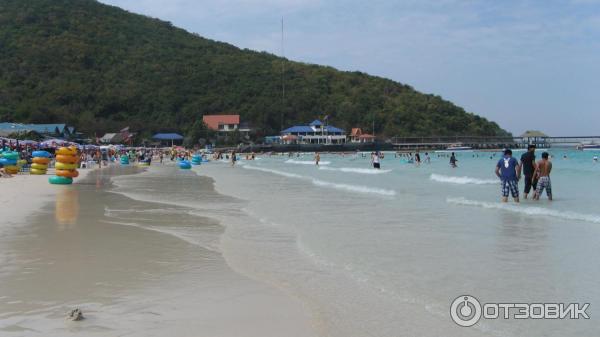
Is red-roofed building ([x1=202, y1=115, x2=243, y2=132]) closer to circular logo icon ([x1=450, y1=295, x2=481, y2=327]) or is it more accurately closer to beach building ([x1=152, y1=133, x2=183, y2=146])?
beach building ([x1=152, y1=133, x2=183, y2=146])

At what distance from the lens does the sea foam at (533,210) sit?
11031mm

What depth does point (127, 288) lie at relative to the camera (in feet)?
18.7

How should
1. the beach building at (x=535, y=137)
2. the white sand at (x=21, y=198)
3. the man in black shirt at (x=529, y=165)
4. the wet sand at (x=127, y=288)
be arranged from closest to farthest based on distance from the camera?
the wet sand at (x=127, y=288), the white sand at (x=21, y=198), the man in black shirt at (x=529, y=165), the beach building at (x=535, y=137)

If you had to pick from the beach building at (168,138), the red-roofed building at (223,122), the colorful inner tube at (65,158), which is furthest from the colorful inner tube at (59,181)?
the red-roofed building at (223,122)

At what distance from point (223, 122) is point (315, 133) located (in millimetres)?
17904

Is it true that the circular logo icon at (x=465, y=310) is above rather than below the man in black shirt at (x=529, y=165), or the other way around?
below

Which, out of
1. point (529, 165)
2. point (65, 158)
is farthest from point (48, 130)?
point (529, 165)

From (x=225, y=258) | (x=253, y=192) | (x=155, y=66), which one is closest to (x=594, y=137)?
(x=155, y=66)

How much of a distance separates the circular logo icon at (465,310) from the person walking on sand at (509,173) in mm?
8735

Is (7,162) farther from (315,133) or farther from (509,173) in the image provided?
(315,133)

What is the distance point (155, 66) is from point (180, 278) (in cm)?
11120

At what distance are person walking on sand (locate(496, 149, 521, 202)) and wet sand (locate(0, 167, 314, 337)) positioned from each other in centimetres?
716

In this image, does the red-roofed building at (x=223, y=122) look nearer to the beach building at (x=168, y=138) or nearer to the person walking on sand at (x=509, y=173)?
the beach building at (x=168, y=138)

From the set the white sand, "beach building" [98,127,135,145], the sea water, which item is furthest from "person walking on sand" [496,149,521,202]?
"beach building" [98,127,135,145]
